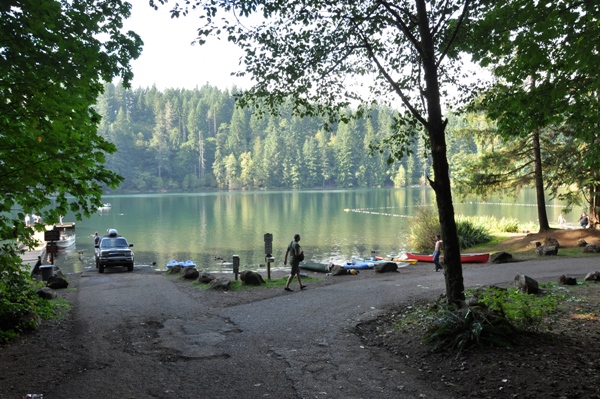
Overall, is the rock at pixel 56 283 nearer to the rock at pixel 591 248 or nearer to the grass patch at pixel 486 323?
the grass patch at pixel 486 323

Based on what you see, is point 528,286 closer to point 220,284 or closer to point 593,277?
point 593,277

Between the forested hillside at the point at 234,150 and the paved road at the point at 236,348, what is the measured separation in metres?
120

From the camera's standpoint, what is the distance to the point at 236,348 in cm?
766

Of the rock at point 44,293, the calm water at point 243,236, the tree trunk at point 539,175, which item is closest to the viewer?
the rock at point 44,293

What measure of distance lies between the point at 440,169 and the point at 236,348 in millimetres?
4298

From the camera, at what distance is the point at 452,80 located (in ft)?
31.7

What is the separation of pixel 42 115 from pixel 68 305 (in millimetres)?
7194

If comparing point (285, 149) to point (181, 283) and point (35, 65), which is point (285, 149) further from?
point (35, 65)

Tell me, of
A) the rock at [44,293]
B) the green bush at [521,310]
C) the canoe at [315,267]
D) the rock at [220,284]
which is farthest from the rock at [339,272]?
the green bush at [521,310]

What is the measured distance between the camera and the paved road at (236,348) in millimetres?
5809

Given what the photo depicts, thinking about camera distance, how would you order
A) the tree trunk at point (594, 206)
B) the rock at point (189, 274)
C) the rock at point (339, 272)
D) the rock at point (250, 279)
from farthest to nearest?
1. the tree trunk at point (594, 206)
2. the rock at point (339, 272)
3. the rock at point (189, 274)
4. the rock at point (250, 279)

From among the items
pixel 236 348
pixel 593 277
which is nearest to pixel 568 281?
pixel 593 277

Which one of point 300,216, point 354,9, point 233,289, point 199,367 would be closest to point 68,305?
point 233,289

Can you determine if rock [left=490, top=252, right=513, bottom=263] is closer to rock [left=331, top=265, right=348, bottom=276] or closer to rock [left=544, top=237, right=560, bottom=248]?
rock [left=544, top=237, right=560, bottom=248]
